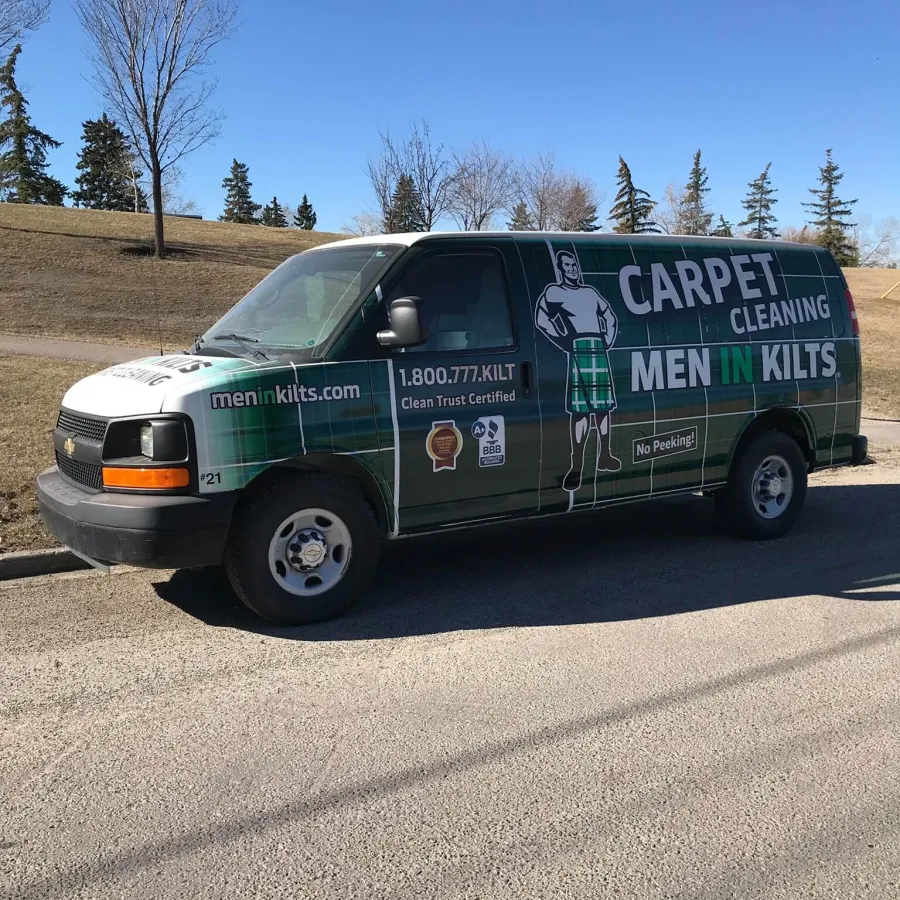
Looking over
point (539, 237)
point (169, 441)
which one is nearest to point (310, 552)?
point (169, 441)

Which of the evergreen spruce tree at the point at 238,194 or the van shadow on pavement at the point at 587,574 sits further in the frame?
the evergreen spruce tree at the point at 238,194

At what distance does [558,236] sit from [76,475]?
3.38m

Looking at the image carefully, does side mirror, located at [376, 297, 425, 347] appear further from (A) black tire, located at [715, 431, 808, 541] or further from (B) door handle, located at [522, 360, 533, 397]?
(A) black tire, located at [715, 431, 808, 541]

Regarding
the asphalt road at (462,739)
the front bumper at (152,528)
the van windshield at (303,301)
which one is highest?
the van windshield at (303,301)

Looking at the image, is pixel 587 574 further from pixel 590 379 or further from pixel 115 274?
pixel 115 274

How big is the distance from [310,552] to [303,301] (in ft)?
5.14

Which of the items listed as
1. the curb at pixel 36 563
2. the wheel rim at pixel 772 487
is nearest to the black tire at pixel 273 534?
the curb at pixel 36 563

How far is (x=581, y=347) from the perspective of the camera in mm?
5855

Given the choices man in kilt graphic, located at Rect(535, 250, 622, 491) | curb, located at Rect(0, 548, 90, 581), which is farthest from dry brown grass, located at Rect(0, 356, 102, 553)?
man in kilt graphic, located at Rect(535, 250, 622, 491)

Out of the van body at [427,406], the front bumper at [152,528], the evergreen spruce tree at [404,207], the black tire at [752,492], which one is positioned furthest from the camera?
the evergreen spruce tree at [404,207]

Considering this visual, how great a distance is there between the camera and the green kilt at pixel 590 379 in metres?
5.81

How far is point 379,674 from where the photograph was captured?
173 inches

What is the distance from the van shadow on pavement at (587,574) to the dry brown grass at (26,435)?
1335 millimetres

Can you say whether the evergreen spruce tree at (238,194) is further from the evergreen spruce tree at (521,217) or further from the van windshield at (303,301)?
the van windshield at (303,301)
